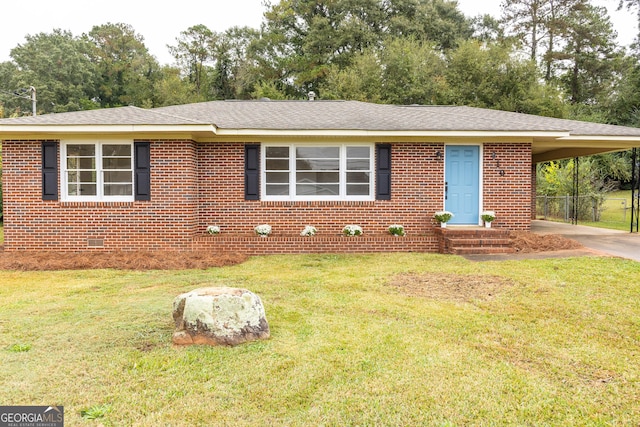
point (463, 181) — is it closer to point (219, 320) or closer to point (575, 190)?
point (219, 320)

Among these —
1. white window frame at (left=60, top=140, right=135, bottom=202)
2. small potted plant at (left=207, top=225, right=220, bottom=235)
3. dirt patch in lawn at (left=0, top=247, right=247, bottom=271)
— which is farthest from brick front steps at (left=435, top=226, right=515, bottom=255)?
white window frame at (left=60, top=140, right=135, bottom=202)

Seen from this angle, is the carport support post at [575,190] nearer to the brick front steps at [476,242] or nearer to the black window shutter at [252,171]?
the brick front steps at [476,242]

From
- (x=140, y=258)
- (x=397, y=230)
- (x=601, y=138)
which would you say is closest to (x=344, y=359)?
(x=140, y=258)

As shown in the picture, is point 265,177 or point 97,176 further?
point 265,177

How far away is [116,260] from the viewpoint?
8172mm

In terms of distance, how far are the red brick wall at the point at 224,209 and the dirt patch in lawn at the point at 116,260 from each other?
15.2 inches

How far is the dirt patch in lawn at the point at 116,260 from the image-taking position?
781 centimetres

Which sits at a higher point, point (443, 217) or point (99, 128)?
point (99, 128)

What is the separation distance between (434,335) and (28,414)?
11.0 feet

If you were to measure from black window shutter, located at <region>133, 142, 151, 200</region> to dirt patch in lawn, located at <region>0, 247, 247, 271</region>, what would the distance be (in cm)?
135

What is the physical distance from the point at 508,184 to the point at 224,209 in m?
6.82

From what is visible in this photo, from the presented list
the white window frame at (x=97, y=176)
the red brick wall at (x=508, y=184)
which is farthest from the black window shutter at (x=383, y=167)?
the white window frame at (x=97, y=176)

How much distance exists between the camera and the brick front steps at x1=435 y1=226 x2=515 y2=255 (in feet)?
29.4

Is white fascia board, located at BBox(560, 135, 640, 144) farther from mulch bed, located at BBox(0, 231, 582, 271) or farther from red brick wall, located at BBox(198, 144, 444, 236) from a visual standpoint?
red brick wall, located at BBox(198, 144, 444, 236)
